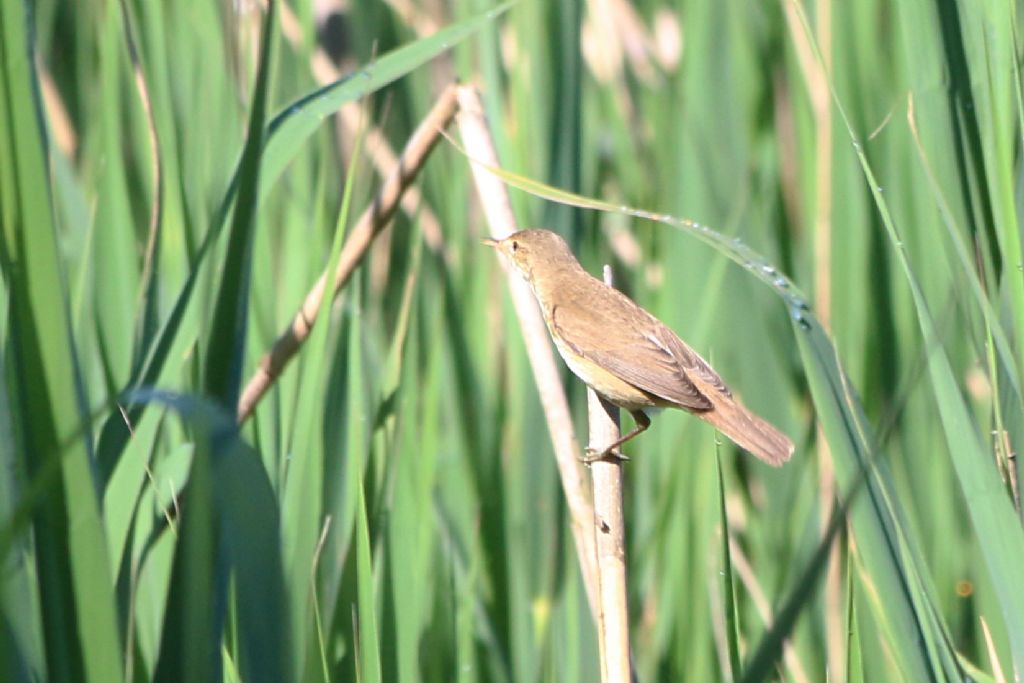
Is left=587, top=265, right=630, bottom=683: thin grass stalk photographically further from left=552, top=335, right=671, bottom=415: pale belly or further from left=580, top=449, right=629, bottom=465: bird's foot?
left=552, top=335, right=671, bottom=415: pale belly

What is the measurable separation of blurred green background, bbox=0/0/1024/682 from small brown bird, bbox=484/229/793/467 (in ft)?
0.22

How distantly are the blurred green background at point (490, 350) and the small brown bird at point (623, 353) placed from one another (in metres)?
0.07

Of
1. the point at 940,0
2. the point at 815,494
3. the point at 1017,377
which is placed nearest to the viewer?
the point at 1017,377

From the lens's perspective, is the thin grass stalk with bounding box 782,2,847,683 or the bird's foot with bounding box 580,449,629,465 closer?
the bird's foot with bounding box 580,449,629,465

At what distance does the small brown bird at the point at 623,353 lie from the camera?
6.19 feet

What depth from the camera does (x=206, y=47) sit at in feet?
6.92

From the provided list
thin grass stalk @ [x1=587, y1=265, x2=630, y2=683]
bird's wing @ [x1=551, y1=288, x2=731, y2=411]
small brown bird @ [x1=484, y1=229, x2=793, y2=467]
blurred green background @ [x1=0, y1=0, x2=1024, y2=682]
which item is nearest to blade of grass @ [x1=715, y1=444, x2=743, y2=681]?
blurred green background @ [x1=0, y1=0, x2=1024, y2=682]

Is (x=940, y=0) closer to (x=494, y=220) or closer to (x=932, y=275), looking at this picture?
(x=932, y=275)

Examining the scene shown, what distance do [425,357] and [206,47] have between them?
74cm

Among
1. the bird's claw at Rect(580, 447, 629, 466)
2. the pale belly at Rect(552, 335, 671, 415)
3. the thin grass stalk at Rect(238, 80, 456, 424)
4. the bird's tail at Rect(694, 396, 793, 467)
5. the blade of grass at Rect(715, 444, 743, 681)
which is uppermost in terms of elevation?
the thin grass stalk at Rect(238, 80, 456, 424)

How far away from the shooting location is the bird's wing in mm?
1955

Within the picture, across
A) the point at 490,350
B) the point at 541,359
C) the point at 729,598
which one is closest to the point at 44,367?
the point at 729,598

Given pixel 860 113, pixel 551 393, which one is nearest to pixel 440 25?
pixel 860 113

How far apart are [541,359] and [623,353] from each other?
0.76ft
